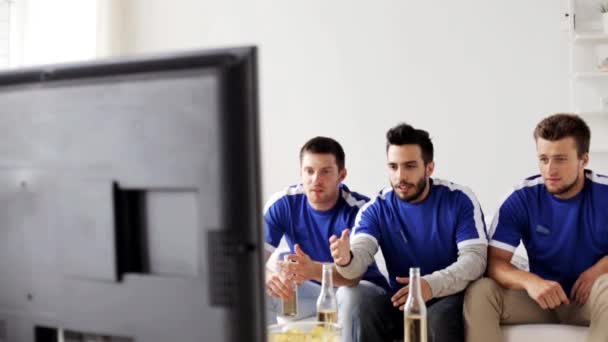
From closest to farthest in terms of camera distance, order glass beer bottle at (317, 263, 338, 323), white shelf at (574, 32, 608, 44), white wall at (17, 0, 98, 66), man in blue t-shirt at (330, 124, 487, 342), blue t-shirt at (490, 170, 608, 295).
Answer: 1. glass beer bottle at (317, 263, 338, 323)
2. man in blue t-shirt at (330, 124, 487, 342)
3. blue t-shirt at (490, 170, 608, 295)
4. white shelf at (574, 32, 608, 44)
5. white wall at (17, 0, 98, 66)

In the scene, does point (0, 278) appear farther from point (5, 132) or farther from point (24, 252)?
point (5, 132)

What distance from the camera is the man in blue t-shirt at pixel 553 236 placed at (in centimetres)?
292

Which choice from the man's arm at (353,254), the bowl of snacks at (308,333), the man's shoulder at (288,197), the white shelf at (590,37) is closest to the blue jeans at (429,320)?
the man's arm at (353,254)

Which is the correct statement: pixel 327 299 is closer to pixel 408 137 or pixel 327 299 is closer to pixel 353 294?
pixel 353 294

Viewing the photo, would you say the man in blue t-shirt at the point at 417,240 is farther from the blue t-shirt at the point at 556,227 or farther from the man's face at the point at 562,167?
the man's face at the point at 562,167

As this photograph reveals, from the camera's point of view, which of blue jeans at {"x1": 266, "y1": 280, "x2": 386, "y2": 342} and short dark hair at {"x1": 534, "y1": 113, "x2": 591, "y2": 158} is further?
short dark hair at {"x1": 534, "y1": 113, "x2": 591, "y2": 158}

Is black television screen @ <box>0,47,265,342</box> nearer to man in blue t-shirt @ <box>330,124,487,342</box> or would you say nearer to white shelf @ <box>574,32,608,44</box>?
man in blue t-shirt @ <box>330,124,487,342</box>

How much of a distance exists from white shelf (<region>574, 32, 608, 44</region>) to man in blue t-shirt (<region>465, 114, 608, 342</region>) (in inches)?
52.5

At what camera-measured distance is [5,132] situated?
3.03ft

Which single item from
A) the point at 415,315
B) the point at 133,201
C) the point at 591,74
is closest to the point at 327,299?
the point at 415,315

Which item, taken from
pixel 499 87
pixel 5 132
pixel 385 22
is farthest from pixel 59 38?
pixel 5 132

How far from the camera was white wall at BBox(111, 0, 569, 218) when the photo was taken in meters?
4.49

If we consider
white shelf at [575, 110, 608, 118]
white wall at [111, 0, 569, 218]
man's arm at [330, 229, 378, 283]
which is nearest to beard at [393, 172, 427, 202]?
man's arm at [330, 229, 378, 283]

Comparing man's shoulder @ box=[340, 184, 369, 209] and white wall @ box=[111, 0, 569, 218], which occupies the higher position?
white wall @ box=[111, 0, 569, 218]
